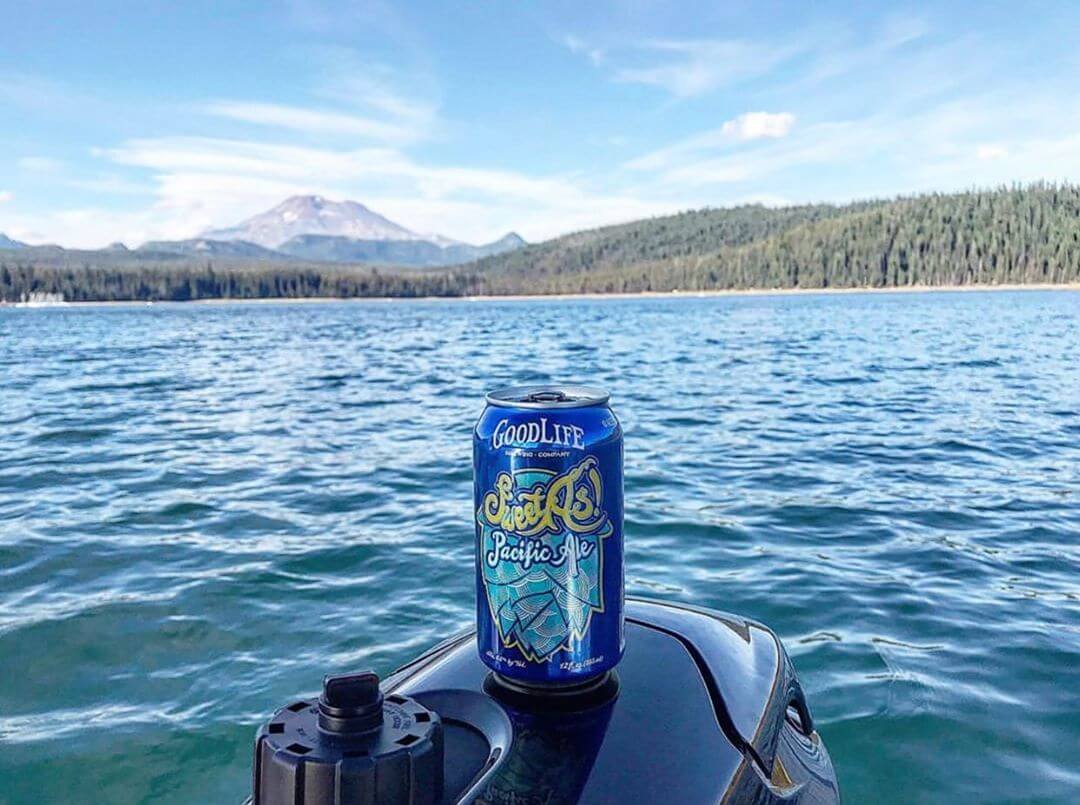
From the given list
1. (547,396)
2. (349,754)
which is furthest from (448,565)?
(349,754)

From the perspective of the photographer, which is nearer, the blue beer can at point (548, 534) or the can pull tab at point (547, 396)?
the blue beer can at point (548, 534)

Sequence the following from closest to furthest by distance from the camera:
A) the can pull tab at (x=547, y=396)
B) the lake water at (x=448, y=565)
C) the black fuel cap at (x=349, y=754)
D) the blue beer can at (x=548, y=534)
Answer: the black fuel cap at (x=349, y=754), the blue beer can at (x=548, y=534), the can pull tab at (x=547, y=396), the lake water at (x=448, y=565)

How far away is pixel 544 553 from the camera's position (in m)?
1.93

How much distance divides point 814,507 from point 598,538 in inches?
350

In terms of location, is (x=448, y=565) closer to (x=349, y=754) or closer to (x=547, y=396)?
(x=547, y=396)

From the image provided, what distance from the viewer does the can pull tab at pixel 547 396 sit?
2029 millimetres

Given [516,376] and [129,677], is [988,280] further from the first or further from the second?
[129,677]

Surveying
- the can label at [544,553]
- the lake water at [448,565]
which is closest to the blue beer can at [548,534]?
the can label at [544,553]

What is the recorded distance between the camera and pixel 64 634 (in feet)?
21.9

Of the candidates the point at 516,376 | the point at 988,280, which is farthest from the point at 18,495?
the point at 988,280

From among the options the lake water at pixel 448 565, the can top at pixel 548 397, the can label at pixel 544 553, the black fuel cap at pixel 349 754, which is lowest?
the lake water at pixel 448 565

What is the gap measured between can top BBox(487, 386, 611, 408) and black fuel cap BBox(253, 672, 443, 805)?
2.23ft

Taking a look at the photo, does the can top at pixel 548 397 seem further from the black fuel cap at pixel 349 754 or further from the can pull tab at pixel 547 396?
the black fuel cap at pixel 349 754

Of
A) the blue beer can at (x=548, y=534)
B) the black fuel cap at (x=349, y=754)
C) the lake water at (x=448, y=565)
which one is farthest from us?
the lake water at (x=448, y=565)
